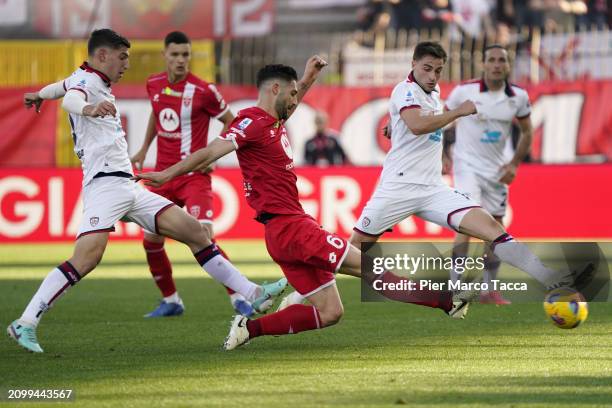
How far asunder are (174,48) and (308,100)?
10587 mm

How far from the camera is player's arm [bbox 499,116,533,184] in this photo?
452 inches

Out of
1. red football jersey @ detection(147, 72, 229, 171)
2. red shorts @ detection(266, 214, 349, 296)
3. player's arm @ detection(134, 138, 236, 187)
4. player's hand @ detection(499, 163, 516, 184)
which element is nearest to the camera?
player's arm @ detection(134, 138, 236, 187)

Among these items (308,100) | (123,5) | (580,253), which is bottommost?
(580,253)

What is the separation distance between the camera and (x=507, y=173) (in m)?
11.5

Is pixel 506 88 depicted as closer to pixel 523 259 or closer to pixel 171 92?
pixel 523 259

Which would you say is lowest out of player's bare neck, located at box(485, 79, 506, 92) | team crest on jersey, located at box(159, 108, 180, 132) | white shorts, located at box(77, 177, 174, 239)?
white shorts, located at box(77, 177, 174, 239)

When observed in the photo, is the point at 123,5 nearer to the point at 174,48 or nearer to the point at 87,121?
the point at 174,48

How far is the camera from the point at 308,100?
21.4 m

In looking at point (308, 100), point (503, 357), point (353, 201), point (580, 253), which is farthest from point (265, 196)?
point (308, 100)

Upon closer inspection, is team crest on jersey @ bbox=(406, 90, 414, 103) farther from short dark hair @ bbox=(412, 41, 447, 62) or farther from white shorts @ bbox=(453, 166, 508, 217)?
white shorts @ bbox=(453, 166, 508, 217)

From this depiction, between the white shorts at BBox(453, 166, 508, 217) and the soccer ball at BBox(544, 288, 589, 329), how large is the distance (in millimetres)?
2991

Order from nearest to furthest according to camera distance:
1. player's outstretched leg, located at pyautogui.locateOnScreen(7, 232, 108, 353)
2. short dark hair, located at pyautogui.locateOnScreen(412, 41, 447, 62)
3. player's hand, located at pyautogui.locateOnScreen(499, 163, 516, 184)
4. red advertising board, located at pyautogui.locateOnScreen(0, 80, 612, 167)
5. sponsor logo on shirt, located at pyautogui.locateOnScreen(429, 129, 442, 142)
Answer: player's outstretched leg, located at pyautogui.locateOnScreen(7, 232, 108, 353) < short dark hair, located at pyautogui.locateOnScreen(412, 41, 447, 62) < sponsor logo on shirt, located at pyautogui.locateOnScreen(429, 129, 442, 142) < player's hand, located at pyautogui.locateOnScreen(499, 163, 516, 184) < red advertising board, located at pyautogui.locateOnScreen(0, 80, 612, 167)

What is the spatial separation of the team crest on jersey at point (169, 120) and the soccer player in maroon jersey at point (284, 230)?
2.81 meters

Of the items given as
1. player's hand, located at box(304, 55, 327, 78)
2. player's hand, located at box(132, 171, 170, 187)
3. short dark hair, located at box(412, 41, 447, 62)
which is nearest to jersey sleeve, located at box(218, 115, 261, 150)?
player's hand, located at box(132, 171, 170, 187)
